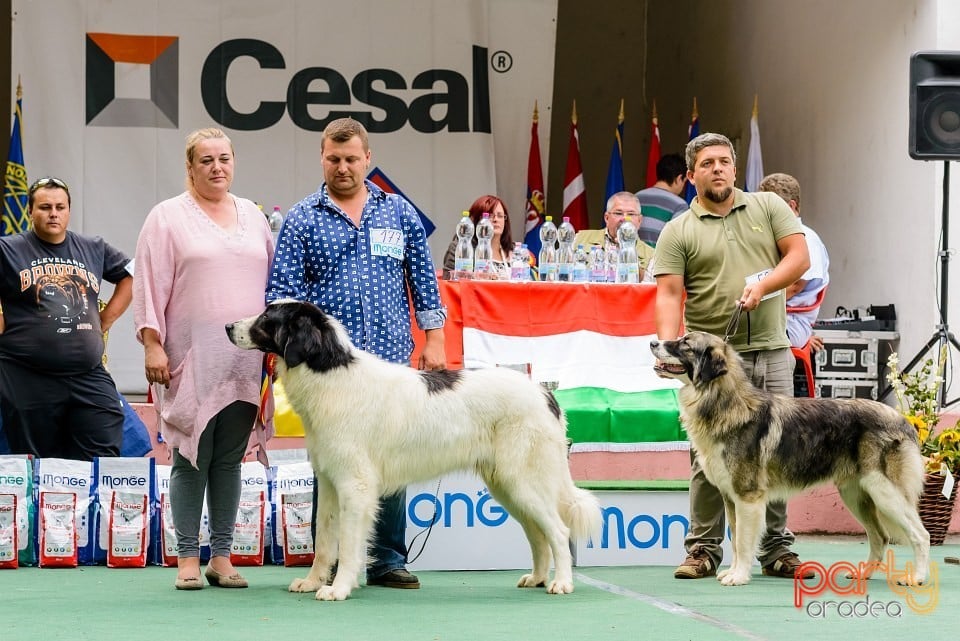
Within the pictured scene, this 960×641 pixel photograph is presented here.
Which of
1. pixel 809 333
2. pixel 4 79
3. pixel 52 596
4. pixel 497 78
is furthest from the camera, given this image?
pixel 4 79

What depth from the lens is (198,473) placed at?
529 centimetres

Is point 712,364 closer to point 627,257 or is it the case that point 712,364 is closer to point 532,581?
point 532,581

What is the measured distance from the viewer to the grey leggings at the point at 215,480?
17.2 ft

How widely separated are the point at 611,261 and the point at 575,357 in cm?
69

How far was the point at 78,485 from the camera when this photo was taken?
621cm

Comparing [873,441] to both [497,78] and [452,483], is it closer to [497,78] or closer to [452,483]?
[452,483]

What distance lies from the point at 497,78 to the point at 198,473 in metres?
6.49

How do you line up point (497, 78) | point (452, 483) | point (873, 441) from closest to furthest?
point (873, 441)
point (452, 483)
point (497, 78)

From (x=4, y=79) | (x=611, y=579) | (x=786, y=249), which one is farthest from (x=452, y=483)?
(x=4, y=79)

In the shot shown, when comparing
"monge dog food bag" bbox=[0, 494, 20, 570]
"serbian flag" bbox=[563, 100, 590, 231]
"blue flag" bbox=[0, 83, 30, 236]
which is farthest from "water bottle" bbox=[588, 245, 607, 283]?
"blue flag" bbox=[0, 83, 30, 236]

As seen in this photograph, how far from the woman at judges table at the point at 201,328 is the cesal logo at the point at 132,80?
5512 mm

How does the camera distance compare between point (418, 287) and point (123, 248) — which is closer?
point (418, 287)

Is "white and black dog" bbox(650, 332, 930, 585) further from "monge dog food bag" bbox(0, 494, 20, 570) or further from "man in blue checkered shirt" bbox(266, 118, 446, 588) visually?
"monge dog food bag" bbox(0, 494, 20, 570)

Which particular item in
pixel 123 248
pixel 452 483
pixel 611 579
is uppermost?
pixel 123 248
